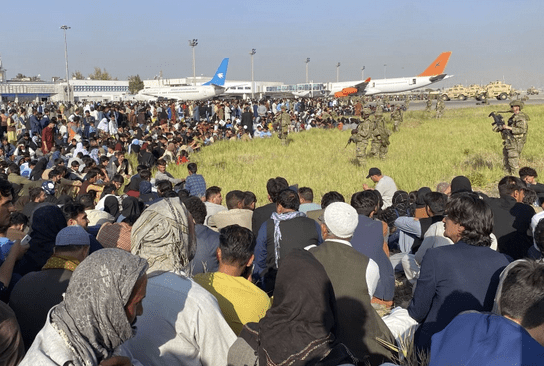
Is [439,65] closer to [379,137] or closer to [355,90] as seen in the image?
[355,90]

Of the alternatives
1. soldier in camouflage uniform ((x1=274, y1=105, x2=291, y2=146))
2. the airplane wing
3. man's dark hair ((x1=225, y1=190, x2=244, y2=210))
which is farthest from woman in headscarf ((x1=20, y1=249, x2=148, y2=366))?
the airplane wing

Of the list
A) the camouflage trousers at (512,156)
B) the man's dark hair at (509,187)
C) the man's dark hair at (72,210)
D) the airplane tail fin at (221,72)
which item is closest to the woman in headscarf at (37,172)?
the man's dark hair at (72,210)

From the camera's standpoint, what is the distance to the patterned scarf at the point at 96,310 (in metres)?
1.83

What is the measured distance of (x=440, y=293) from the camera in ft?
9.75

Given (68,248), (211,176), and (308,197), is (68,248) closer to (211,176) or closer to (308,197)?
(308,197)

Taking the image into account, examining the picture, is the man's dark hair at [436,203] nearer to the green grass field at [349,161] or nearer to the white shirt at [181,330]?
the white shirt at [181,330]

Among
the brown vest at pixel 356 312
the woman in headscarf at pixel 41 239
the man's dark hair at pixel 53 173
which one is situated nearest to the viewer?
the brown vest at pixel 356 312

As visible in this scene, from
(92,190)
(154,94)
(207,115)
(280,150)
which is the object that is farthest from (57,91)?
(92,190)

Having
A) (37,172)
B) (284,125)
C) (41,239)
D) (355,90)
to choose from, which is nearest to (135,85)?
(355,90)

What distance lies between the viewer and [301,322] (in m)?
2.10

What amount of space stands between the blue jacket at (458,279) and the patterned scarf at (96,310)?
1.84m

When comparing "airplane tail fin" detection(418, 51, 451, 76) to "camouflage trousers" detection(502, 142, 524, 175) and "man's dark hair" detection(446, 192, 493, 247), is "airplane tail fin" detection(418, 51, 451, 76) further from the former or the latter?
"man's dark hair" detection(446, 192, 493, 247)

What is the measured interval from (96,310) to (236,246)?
127 centimetres

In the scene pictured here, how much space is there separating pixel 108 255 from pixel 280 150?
15459 millimetres
